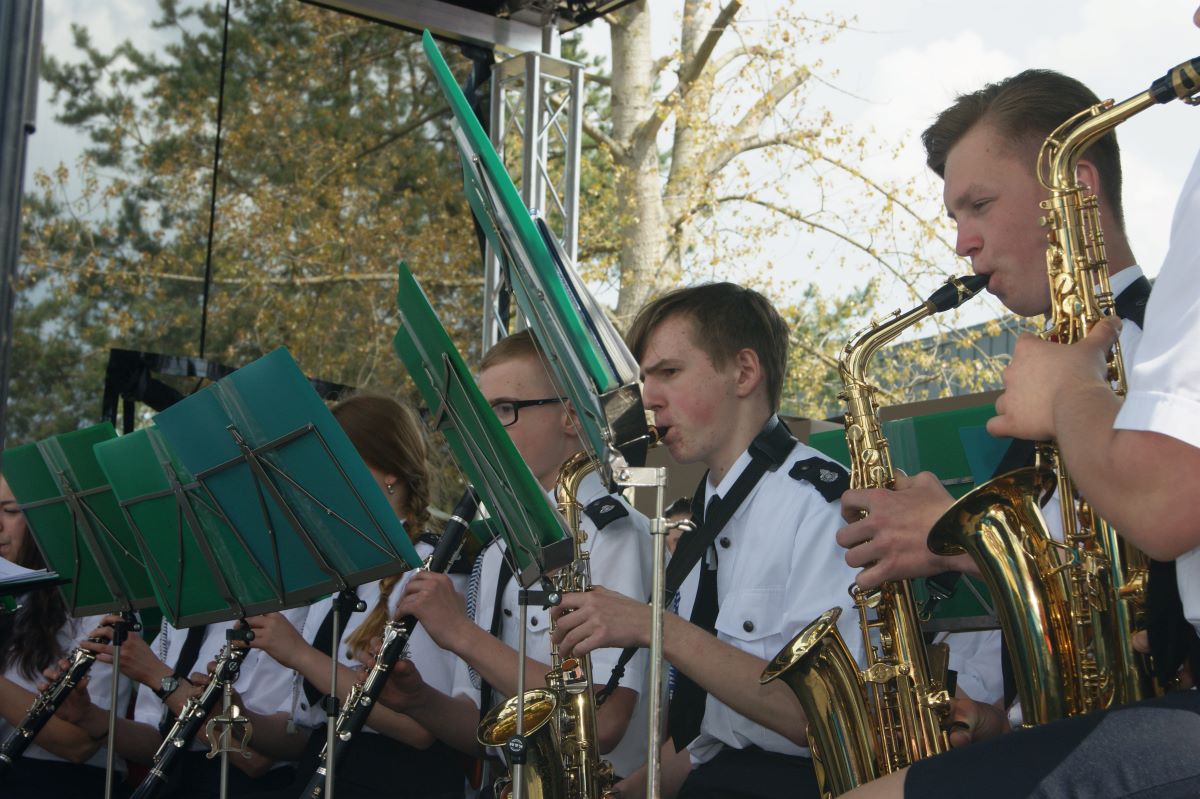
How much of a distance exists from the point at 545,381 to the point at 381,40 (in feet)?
41.5

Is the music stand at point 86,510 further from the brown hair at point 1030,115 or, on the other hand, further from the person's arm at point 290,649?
the brown hair at point 1030,115

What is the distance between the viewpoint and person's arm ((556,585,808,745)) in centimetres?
288

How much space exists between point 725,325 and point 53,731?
300 centimetres

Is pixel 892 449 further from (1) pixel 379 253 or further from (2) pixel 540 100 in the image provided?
(1) pixel 379 253

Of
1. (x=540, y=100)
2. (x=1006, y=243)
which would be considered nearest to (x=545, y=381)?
(x=1006, y=243)

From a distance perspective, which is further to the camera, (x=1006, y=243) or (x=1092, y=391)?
(x=1006, y=243)

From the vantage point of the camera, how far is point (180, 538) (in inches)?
137

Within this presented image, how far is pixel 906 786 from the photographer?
6.43 feet

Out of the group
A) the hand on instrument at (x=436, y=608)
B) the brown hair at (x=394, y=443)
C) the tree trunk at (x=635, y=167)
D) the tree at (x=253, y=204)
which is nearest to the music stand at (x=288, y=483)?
the hand on instrument at (x=436, y=608)

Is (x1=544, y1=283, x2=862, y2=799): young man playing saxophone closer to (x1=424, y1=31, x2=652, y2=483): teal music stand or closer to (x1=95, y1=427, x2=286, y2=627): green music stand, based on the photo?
(x1=424, y1=31, x2=652, y2=483): teal music stand

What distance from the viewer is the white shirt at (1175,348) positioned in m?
1.68

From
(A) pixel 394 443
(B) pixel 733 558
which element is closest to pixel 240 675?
(A) pixel 394 443

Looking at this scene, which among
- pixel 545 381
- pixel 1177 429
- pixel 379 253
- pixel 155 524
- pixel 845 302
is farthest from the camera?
pixel 845 302

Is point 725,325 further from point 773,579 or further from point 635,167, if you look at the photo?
point 635,167
